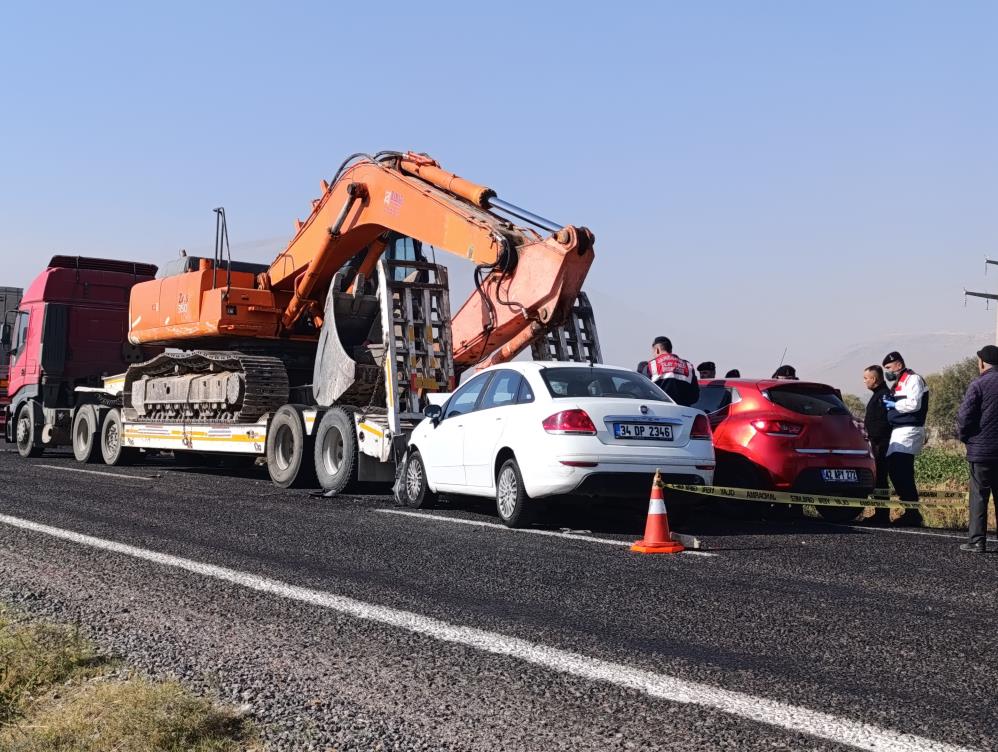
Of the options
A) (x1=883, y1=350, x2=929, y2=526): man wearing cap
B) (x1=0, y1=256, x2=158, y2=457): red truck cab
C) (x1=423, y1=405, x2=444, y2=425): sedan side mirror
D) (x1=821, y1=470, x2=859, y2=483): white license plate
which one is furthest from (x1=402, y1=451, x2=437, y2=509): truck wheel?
(x1=0, y1=256, x2=158, y2=457): red truck cab

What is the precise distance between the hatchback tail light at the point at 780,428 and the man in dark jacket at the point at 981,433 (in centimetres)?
188

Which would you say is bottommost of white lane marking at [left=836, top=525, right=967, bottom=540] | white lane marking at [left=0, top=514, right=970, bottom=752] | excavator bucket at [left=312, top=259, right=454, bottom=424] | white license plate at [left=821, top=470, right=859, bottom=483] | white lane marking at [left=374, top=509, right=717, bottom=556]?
white lane marking at [left=0, top=514, right=970, bottom=752]

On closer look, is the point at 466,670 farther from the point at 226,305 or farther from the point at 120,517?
the point at 226,305

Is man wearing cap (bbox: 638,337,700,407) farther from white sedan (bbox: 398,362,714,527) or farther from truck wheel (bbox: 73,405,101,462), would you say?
truck wheel (bbox: 73,405,101,462)

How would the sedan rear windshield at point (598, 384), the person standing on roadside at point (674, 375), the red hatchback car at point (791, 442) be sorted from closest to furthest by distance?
the sedan rear windshield at point (598, 384) → the red hatchback car at point (791, 442) → the person standing on roadside at point (674, 375)

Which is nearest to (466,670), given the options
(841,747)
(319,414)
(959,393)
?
(841,747)

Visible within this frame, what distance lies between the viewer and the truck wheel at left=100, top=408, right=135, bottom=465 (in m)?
20.8

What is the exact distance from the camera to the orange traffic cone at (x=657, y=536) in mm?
8703

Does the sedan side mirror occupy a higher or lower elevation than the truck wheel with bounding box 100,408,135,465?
higher

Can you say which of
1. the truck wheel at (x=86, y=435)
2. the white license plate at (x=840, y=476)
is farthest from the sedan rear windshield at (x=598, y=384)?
the truck wheel at (x=86, y=435)

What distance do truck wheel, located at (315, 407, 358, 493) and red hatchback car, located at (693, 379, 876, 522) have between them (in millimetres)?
4433

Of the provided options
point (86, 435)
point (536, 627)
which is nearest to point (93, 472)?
point (86, 435)

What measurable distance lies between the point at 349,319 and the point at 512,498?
6289 mm

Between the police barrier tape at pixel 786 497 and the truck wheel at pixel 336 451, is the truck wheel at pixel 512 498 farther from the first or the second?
the truck wheel at pixel 336 451
